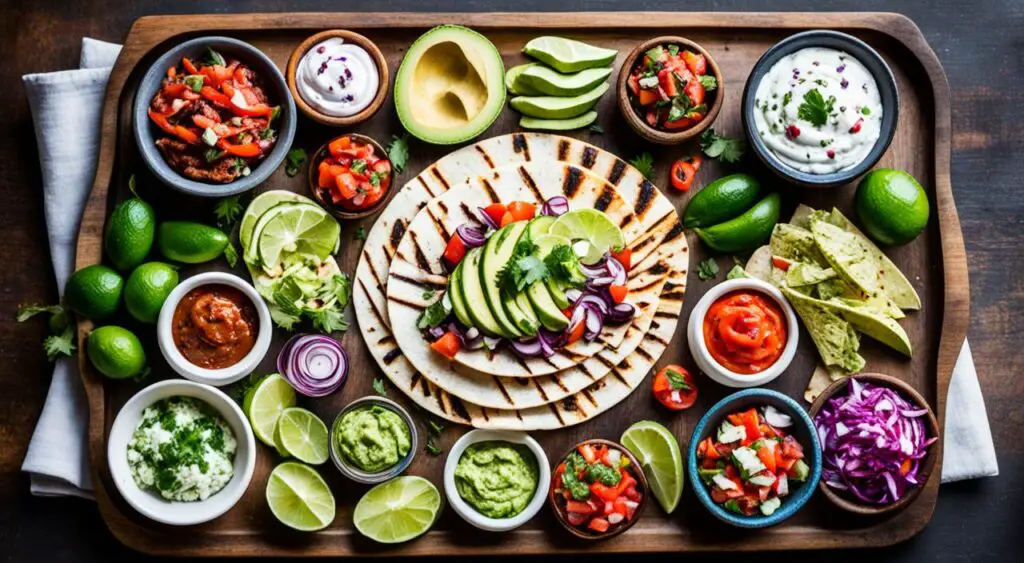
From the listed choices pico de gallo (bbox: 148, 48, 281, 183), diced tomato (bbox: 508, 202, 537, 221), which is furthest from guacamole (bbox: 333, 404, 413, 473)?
pico de gallo (bbox: 148, 48, 281, 183)

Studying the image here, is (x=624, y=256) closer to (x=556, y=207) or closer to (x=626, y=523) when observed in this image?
(x=556, y=207)

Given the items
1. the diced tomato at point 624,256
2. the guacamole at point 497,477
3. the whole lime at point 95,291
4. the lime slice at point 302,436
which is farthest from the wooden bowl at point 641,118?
the whole lime at point 95,291

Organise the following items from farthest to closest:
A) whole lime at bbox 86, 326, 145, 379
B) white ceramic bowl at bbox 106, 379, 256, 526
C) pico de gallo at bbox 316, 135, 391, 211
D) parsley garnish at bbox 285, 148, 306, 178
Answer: parsley garnish at bbox 285, 148, 306, 178
pico de gallo at bbox 316, 135, 391, 211
whole lime at bbox 86, 326, 145, 379
white ceramic bowl at bbox 106, 379, 256, 526

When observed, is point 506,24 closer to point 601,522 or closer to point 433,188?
point 433,188

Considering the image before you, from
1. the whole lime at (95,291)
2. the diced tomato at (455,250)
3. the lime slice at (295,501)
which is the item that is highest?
the diced tomato at (455,250)

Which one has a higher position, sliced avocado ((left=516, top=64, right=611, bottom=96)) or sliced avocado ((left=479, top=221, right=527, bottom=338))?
sliced avocado ((left=516, top=64, right=611, bottom=96))

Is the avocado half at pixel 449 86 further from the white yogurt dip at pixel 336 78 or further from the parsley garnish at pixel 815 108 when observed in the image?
the parsley garnish at pixel 815 108

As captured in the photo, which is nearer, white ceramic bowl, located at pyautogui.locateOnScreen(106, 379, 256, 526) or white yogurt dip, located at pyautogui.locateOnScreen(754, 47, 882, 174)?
white ceramic bowl, located at pyautogui.locateOnScreen(106, 379, 256, 526)

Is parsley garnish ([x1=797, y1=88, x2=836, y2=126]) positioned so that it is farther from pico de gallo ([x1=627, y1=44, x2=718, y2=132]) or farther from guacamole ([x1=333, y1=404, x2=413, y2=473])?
guacamole ([x1=333, y1=404, x2=413, y2=473])
